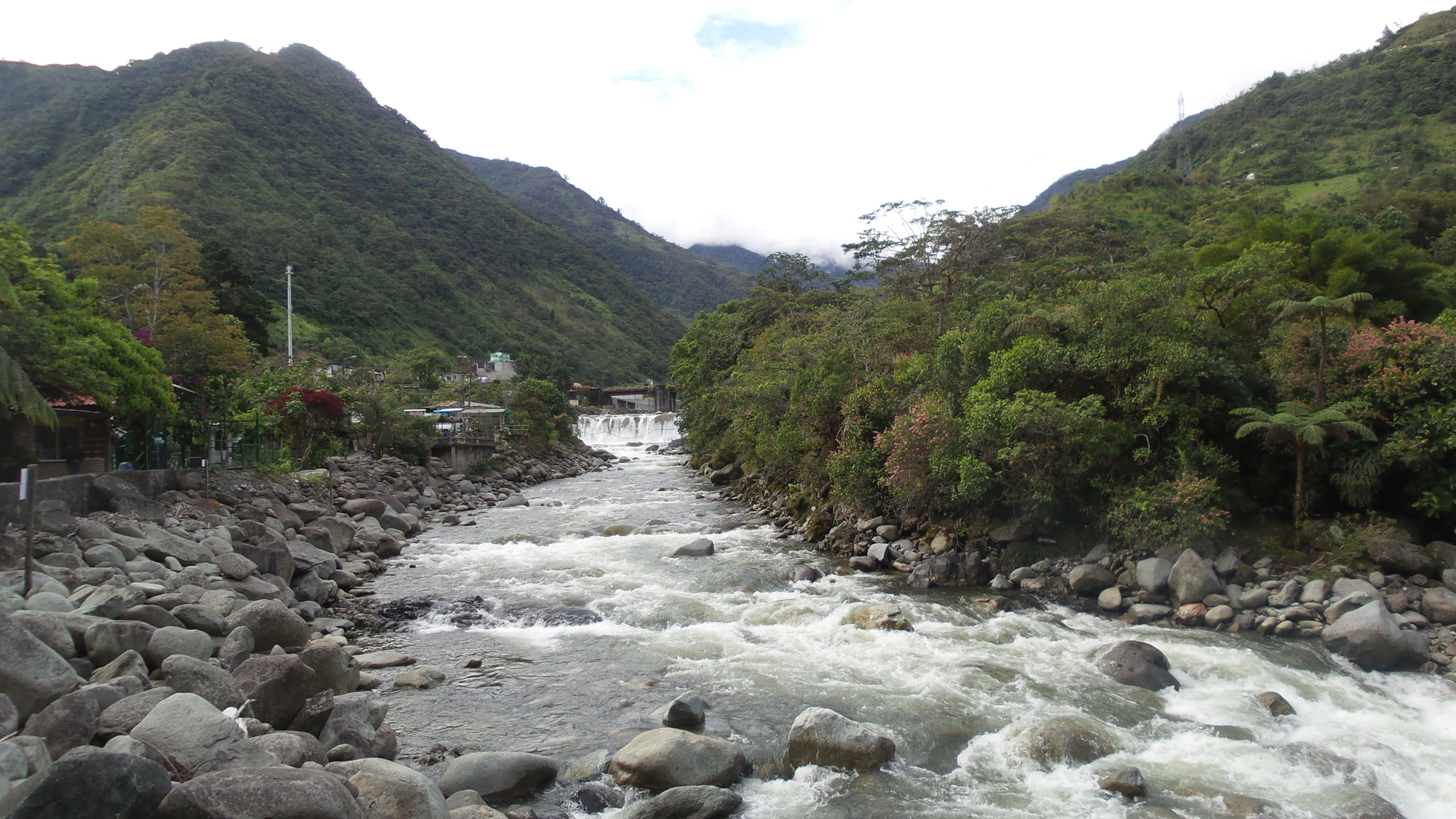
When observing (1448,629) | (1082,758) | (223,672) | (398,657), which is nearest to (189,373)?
(398,657)

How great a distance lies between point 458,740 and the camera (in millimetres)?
8477

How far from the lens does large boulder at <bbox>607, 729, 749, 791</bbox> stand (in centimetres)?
723

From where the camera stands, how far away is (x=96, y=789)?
482cm

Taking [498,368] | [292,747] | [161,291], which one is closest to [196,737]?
[292,747]

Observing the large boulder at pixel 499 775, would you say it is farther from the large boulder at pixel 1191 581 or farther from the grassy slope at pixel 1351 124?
the grassy slope at pixel 1351 124

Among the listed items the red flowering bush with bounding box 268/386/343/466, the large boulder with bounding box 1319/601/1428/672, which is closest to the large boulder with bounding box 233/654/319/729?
the large boulder with bounding box 1319/601/1428/672

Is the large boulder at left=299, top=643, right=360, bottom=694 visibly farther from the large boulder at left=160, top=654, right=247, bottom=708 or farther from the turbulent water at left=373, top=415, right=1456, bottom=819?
the large boulder at left=160, top=654, right=247, bottom=708

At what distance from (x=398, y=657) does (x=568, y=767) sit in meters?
4.64

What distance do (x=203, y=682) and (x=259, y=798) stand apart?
3023mm

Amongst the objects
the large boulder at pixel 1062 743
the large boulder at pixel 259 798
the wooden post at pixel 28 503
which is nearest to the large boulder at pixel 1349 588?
the large boulder at pixel 1062 743

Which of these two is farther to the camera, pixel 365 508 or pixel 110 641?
pixel 365 508

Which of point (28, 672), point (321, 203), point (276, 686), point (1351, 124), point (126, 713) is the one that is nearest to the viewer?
point (126, 713)

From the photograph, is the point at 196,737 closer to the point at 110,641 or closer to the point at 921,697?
the point at 110,641

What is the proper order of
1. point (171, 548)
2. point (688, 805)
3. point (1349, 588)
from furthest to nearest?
point (171, 548)
point (1349, 588)
point (688, 805)
